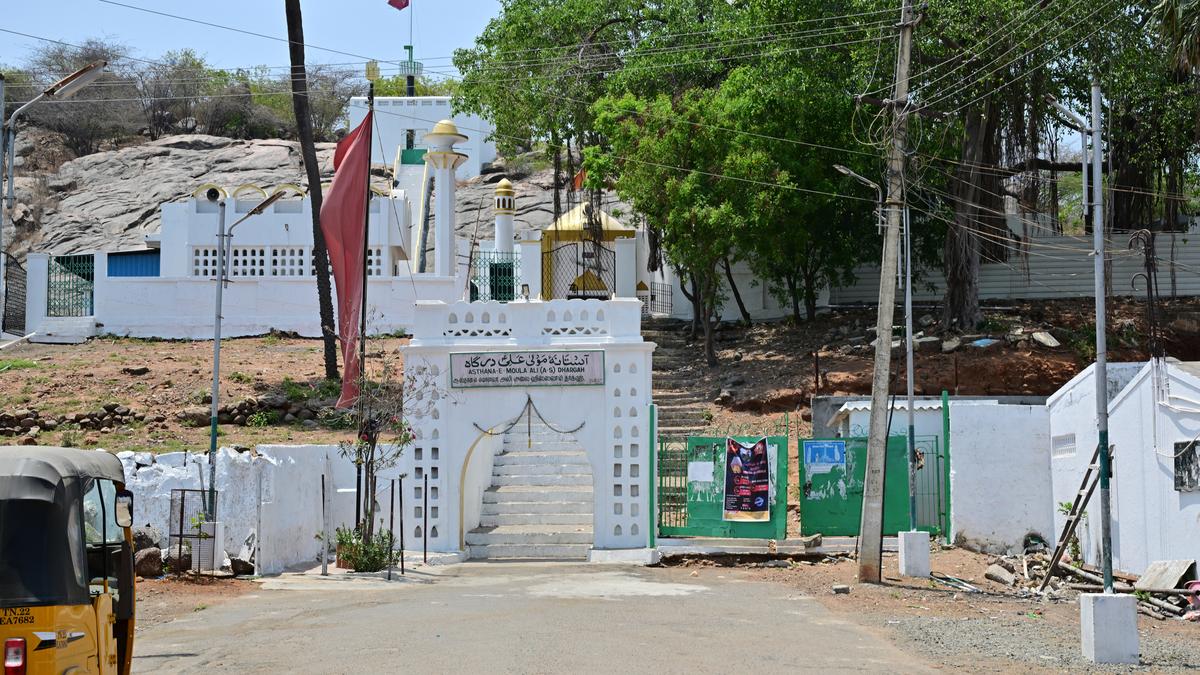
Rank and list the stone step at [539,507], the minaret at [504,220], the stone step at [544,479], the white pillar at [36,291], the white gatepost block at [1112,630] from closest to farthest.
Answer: the white gatepost block at [1112,630]
the stone step at [539,507]
the stone step at [544,479]
the white pillar at [36,291]
the minaret at [504,220]

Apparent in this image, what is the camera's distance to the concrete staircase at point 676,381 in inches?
1152

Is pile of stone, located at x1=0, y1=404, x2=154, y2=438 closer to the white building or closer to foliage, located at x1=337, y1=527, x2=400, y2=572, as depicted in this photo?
foliage, located at x1=337, y1=527, x2=400, y2=572

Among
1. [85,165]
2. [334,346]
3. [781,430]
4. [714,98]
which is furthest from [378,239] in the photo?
[85,165]

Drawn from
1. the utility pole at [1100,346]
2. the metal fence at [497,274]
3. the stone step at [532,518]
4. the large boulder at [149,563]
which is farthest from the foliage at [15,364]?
the utility pole at [1100,346]

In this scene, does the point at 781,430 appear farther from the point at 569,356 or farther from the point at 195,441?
the point at 195,441

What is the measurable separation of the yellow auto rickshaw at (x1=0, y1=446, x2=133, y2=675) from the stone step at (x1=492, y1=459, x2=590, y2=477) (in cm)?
1701

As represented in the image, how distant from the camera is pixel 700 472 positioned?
21.9m

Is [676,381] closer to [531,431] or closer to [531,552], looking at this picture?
[531,431]

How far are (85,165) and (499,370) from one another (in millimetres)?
35591

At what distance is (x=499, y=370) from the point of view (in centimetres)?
2166

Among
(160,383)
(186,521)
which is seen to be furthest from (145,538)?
(160,383)

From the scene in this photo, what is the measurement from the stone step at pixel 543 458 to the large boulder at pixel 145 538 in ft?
29.6

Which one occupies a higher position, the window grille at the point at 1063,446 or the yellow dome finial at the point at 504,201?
the yellow dome finial at the point at 504,201

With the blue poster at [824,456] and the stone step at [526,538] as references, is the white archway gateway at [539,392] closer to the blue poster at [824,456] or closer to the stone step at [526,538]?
the stone step at [526,538]
